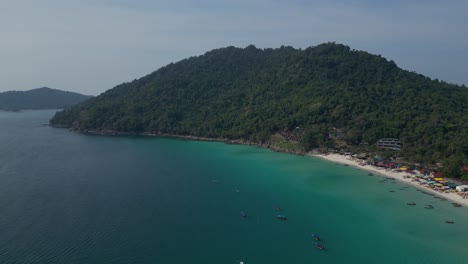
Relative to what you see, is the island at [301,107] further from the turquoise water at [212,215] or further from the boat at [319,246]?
the boat at [319,246]

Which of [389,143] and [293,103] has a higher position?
[293,103]

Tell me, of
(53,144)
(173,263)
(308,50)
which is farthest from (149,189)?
(308,50)

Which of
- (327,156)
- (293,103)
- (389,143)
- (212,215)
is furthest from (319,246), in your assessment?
(293,103)

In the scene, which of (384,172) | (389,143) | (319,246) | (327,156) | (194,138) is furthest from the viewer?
(194,138)

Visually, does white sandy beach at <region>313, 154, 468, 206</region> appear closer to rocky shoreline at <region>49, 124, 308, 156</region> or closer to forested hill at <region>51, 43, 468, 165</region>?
forested hill at <region>51, 43, 468, 165</region>

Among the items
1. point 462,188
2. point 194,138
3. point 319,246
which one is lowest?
point 319,246

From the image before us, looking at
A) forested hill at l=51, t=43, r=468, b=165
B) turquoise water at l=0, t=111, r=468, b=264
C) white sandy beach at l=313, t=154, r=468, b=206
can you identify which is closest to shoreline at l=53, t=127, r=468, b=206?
white sandy beach at l=313, t=154, r=468, b=206

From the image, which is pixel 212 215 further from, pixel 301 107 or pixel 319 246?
pixel 301 107
